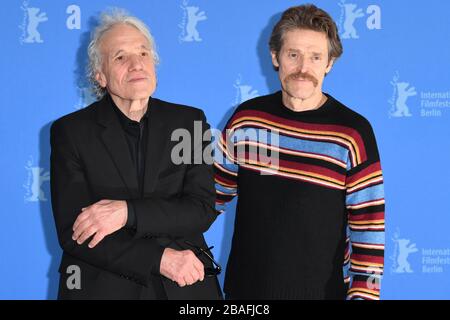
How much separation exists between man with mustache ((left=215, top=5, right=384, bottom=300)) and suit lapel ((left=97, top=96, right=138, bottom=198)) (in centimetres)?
42

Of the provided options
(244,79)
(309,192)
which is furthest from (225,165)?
(244,79)

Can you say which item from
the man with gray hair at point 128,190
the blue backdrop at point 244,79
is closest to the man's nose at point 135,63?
the man with gray hair at point 128,190

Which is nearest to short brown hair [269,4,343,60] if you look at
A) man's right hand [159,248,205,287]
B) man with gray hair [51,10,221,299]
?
man with gray hair [51,10,221,299]

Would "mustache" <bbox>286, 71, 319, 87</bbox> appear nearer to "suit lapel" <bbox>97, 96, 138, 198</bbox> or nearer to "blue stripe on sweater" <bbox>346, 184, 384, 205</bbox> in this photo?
"blue stripe on sweater" <bbox>346, 184, 384, 205</bbox>

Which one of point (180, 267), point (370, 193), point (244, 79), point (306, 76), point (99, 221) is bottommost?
point (180, 267)

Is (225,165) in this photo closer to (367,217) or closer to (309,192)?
(309,192)

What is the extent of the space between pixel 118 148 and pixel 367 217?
33.2 inches

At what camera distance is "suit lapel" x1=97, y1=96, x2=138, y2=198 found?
2.06 m

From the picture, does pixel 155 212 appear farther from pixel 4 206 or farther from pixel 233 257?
pixel 4 206

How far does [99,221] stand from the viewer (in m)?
1.93

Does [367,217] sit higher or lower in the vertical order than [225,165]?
lower

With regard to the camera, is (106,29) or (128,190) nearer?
(128,190)

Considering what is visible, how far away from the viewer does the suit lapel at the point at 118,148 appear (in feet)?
6.76
